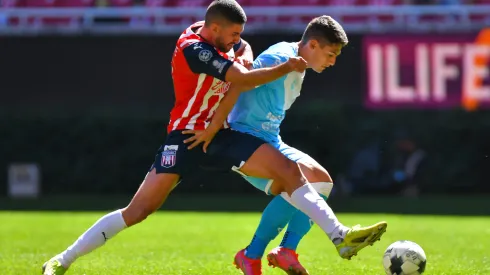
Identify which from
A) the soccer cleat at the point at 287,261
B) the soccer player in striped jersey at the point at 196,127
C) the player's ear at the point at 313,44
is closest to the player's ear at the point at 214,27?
the soccer player in striped jersey at the point at 196,127

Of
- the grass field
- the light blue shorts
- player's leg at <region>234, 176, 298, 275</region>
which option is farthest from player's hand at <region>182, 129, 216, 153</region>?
the grass field

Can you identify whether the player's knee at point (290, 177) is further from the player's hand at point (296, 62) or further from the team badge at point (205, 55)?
the team badge at point (205, 55)

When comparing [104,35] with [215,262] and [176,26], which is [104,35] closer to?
[176,26]

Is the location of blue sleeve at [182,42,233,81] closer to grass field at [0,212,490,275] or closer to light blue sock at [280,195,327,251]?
light blue sock at [280,195,327,251]

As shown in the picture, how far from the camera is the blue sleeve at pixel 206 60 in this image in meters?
7.23

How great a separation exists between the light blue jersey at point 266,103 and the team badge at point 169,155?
1.68 ft

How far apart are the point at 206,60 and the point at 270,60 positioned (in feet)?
1.81

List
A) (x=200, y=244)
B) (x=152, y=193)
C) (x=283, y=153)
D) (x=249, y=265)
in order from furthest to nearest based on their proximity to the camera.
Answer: (x=200, y=244) → (x=249, y=265) → (x=283, y=153) → (x=152, y=193)

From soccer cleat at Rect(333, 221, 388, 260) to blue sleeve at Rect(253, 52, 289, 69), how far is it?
1.40 meters

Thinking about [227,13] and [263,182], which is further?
[263,182]

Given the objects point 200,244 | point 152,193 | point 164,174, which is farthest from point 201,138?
point 200,244

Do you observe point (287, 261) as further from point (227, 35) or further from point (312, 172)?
point (227, 35)

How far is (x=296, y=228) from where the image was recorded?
773 centimetres

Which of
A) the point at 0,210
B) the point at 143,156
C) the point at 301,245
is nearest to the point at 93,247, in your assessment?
the point at 301,245
